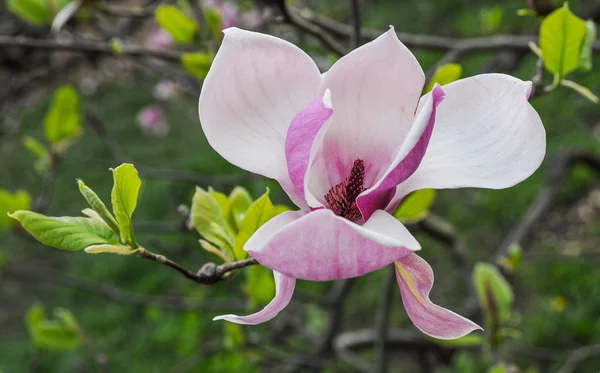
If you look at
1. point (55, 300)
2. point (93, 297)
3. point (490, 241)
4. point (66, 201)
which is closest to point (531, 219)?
point (490, 241)

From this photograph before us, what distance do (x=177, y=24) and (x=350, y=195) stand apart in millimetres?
580

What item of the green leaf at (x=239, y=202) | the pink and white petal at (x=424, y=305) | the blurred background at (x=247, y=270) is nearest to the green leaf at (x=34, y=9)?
the blurred background at (x=247, y=270)

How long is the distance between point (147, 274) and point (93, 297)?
210 millimetres

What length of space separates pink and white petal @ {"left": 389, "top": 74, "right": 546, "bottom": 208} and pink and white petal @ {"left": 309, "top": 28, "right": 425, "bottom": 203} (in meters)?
0.02

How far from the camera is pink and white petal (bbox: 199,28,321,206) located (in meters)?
0.35

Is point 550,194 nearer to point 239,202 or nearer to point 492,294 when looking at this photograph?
point 492,294

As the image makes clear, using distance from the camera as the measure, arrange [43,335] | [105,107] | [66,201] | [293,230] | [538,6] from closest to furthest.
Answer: [293,230] < [538,6] < [43,335] < [66,201] < [105,107]

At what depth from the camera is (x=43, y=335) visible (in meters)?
0.91

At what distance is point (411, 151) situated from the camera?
12.3 inches

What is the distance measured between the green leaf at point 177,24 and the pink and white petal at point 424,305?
63 cm

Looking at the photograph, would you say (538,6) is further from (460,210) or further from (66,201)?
(66,201)

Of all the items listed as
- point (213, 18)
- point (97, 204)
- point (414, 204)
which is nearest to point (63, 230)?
point (97, 204)

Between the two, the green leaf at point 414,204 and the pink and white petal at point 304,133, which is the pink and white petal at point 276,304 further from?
the green leaf at point 414,204

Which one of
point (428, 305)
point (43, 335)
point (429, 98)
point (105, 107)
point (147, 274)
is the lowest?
point (147, 274)
